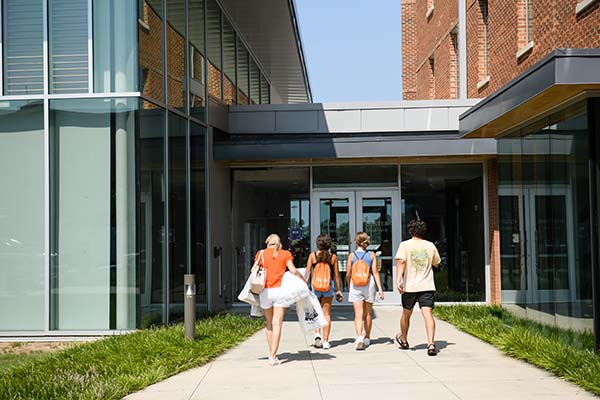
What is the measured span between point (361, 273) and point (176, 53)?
5896 millimetres

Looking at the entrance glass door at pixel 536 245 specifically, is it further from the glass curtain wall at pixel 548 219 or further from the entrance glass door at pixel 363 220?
the entrance glass door at pixel 363 220

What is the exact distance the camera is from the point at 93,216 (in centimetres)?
1324

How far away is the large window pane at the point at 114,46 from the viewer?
43.2 feet

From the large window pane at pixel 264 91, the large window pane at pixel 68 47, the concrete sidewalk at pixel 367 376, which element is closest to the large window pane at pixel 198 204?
the large window pane at pixel 68 47

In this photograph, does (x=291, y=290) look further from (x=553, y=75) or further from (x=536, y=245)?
(x=553, y=75)

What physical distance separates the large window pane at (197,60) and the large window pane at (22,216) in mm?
3593

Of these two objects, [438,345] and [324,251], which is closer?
[324,251]

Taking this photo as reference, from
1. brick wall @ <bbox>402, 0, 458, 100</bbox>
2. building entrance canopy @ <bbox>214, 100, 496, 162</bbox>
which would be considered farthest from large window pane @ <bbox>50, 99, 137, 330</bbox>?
brick wall @ <bbox>402, 0, 458, 100</bbox>

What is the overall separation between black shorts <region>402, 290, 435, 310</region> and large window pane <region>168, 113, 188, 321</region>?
4.47m

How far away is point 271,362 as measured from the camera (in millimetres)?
10727

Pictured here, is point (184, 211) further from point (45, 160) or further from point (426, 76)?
point (426, 76)

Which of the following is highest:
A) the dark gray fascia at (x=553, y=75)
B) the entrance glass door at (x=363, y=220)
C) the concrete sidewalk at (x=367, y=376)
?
the dark gray fascia at (x=553, y=75)

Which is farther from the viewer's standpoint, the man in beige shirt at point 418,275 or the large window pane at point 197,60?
the large window pane at point 197,60

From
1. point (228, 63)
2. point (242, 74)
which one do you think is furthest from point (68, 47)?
point (242, 74)
